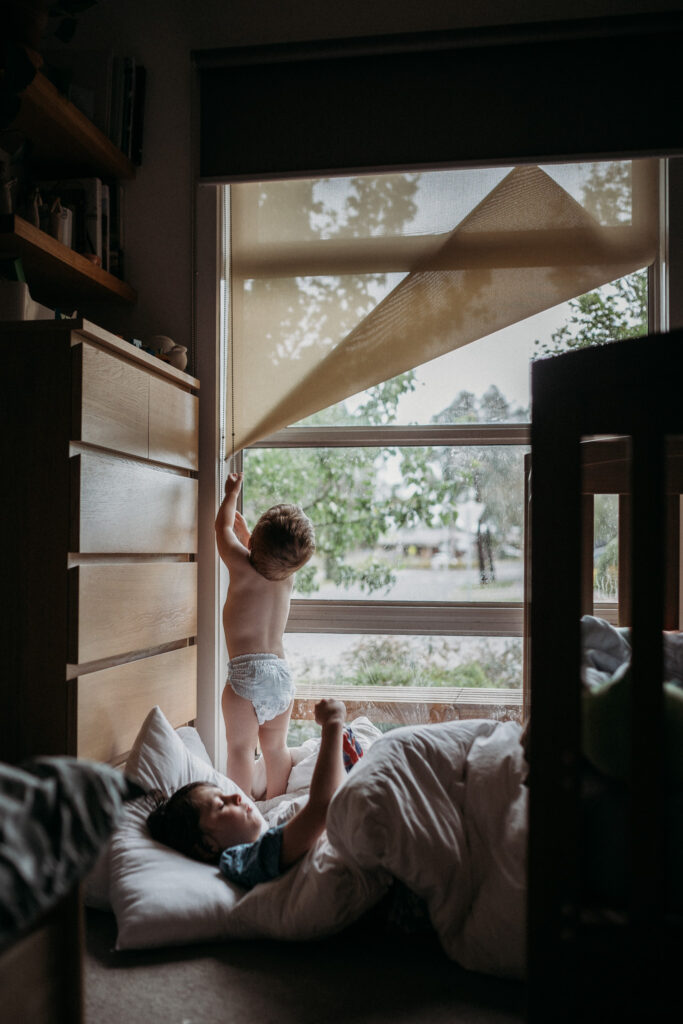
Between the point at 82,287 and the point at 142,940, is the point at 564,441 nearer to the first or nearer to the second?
the point at 142,940

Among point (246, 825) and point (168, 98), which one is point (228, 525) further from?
point (168, 98)

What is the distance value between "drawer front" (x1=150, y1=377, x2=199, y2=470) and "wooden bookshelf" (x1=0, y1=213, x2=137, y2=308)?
1.26ft

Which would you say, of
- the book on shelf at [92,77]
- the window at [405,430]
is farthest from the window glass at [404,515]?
the book on shelf at [92,77]

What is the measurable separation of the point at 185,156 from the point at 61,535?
1.41 m

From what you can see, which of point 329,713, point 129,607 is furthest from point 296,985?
point 129,607

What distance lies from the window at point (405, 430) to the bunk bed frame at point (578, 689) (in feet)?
4.37

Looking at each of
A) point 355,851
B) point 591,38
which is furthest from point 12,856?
point 591,38

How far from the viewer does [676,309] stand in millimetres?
2225

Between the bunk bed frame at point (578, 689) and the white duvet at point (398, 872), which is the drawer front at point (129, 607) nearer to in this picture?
the white duvet at point (398, 872)

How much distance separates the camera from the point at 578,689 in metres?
0.93

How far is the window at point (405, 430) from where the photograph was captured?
7.44ft

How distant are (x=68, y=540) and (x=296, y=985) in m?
0.97

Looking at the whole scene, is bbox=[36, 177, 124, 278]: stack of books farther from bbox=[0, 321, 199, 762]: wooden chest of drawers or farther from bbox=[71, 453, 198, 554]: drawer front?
bbox=[71, 453, 198, 554]: drawer front

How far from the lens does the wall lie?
90.2 inches
